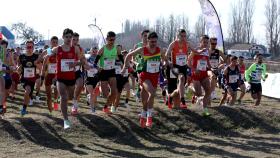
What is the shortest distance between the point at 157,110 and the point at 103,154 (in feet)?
10.6

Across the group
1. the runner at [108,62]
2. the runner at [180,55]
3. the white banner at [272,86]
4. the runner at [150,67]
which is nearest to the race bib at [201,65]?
the runner at [180,55]

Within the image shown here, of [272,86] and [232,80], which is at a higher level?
[232,80]

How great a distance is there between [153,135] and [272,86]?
43.5 ft

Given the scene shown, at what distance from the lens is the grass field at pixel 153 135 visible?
851 centimetres

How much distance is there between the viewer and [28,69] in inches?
477

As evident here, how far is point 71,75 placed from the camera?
9.43 metres

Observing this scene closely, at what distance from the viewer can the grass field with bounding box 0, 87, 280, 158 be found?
8508 millimetres

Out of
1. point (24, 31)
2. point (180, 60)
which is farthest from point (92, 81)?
point (24, 31)

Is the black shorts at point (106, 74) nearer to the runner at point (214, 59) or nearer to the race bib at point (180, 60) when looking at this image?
the race bib at point (180, 60)

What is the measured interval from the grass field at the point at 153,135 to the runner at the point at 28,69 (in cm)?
155

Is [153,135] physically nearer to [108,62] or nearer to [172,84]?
[108,62]

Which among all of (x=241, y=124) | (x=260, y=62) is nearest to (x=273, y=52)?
(x=260, y=62)

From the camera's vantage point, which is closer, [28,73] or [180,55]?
[180,55]

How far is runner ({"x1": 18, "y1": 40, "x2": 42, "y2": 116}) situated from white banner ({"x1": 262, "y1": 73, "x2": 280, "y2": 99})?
41.1ft
